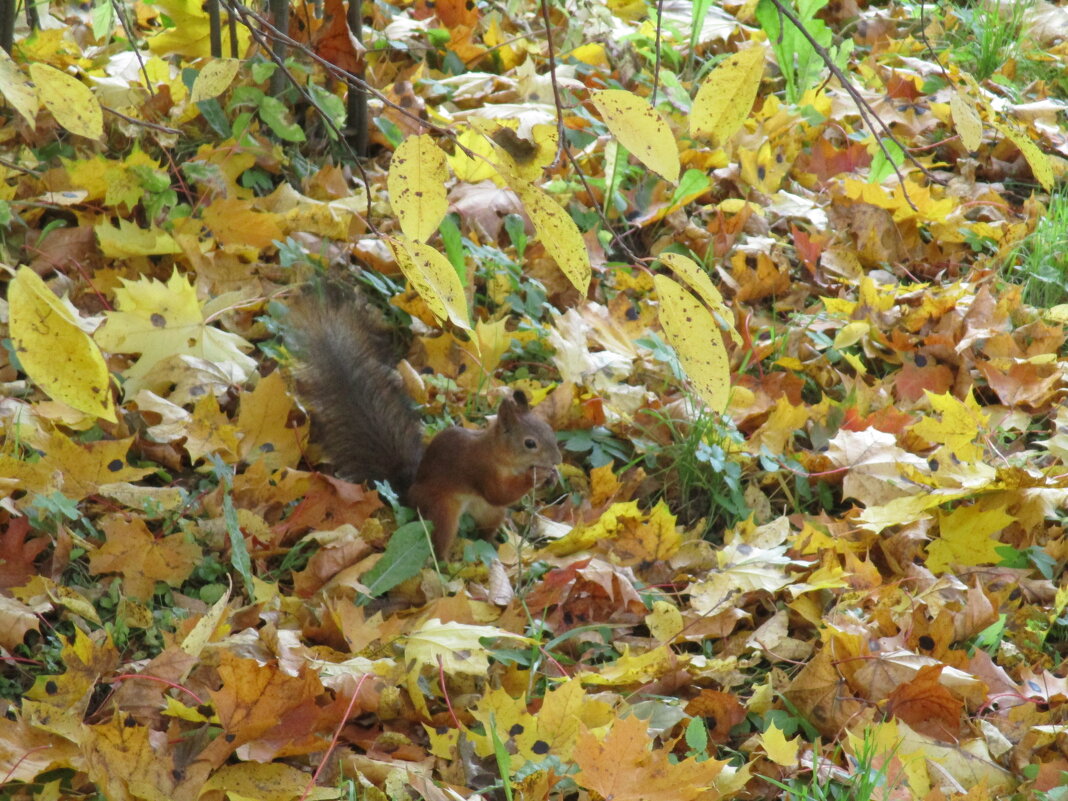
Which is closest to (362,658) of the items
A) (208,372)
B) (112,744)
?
(112,744)

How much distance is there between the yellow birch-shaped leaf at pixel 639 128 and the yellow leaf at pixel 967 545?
144 cm

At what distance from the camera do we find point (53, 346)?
0.87 m

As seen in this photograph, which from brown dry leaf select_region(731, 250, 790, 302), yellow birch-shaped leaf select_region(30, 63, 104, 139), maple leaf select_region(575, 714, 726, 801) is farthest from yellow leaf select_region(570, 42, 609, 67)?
yellow birch-shaped leaf select_region(30, 63, 104, 139)

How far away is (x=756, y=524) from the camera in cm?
233

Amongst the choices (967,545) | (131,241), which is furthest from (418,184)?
(131,241)

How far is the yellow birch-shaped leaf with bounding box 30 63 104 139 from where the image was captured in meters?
1.01

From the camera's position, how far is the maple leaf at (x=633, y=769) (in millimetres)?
1426

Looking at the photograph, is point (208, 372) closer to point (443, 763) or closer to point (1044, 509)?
point (443, 763)

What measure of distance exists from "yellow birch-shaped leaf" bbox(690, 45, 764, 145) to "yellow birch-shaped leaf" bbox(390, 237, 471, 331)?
302 mm

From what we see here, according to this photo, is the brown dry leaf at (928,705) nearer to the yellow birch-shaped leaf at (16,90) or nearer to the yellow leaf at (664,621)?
the yellow leaf at (664,621)

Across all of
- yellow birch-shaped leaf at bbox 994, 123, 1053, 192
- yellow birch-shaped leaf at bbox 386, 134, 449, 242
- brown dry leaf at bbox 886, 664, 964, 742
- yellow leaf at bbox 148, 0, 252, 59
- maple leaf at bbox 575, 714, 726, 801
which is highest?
yellow birch-shaped leaf at bbox 994, 123, 1053, 192

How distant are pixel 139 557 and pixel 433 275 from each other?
1.15 m

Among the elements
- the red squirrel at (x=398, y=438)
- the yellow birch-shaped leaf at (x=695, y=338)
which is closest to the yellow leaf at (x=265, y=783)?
the red squirrel at (x=398, y=438)

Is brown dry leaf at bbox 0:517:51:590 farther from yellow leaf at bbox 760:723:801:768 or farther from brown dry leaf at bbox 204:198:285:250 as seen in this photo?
yellow leaf at bbox 760:723:801:768
